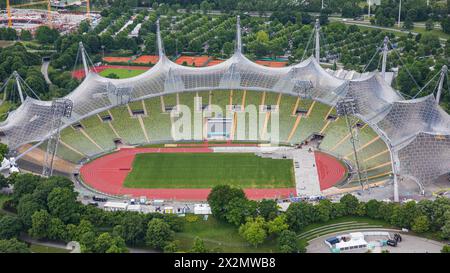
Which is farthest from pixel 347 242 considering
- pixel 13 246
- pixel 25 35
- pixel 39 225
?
pixel 25 35

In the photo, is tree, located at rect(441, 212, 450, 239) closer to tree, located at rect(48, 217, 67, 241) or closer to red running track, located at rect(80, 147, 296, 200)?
red running track, located at rect(80, 147, 296, 200)

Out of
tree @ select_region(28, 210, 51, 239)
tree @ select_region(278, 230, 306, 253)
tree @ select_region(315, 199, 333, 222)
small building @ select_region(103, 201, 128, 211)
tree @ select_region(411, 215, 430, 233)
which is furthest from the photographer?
small building @ select_region(103, 201, 128, 211)

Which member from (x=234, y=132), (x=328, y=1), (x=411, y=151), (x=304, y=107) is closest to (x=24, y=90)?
(x=234, y=132)

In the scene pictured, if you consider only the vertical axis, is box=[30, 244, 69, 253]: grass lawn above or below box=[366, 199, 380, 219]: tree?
below

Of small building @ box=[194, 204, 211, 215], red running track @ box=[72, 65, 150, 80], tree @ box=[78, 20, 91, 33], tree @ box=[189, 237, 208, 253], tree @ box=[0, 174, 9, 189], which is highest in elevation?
tree @ box=[78, 20, 91, 33]

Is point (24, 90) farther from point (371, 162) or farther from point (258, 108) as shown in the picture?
point (371, 162)

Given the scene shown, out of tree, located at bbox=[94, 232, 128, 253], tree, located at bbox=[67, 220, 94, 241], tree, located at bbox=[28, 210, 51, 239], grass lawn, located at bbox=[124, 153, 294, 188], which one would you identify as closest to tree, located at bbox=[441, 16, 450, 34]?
grass lawn, located at bbox=[124, 153, 294, 188]
